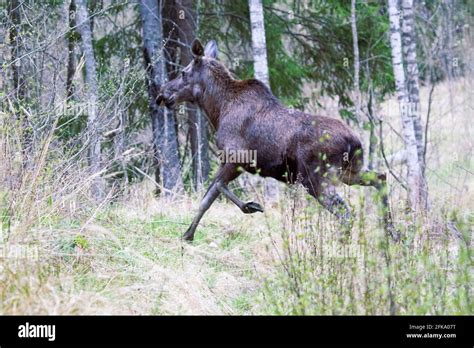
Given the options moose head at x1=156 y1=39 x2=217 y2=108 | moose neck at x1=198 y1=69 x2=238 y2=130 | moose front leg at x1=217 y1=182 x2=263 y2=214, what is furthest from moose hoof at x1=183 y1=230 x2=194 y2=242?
moose head at x1=156 y1=39 x2=217 y2=108

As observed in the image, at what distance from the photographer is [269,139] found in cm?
904

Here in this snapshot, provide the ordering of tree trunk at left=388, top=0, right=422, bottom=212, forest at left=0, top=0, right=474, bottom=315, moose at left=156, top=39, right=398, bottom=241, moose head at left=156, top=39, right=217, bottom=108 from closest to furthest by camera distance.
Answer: forest at left=0, top=0, right=474, bottom=315 < moose at left=156, top=39, right=398, bottom=241 < moose head at left=156, top=39, right=217, bottom=108 < tree trunk at left=388, top=0, right=422, bottom=212

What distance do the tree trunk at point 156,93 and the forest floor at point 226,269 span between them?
13.1ft

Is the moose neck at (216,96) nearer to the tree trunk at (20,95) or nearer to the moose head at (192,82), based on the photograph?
the moose head at (192,82)

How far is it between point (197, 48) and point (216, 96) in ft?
2.31

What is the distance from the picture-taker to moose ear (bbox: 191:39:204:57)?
9.81 metres

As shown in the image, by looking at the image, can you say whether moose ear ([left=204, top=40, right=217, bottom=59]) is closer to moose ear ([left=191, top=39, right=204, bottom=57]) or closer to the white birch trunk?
moose ear ([left=191, top=39, right=204, bottom=57])

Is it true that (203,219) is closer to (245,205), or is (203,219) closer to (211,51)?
A: (245,205)

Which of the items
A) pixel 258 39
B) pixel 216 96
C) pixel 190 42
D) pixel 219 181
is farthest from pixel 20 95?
pixel 190 42

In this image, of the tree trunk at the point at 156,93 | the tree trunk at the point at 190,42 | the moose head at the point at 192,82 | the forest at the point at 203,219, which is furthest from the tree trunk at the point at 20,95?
the tree trunk at the point at 190,42

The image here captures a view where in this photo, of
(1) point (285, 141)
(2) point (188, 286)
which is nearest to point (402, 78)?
(1) point (285, 141)

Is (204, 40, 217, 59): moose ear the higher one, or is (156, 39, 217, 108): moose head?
(204, 40, 217, 59): moose ear

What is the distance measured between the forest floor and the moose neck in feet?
4.91
